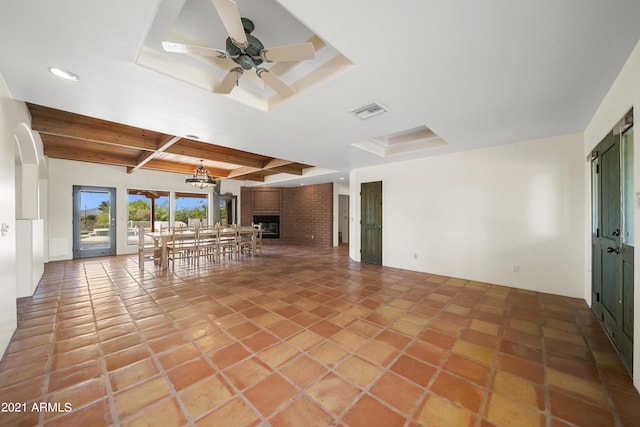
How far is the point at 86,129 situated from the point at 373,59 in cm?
455

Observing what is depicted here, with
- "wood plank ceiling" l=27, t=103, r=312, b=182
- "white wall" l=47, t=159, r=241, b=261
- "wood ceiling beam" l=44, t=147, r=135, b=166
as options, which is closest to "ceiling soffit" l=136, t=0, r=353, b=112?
"wood plank ceiling" l=27, t=103, r=312, b=182

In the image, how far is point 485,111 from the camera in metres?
2.64

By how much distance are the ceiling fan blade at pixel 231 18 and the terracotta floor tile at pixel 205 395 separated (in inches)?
89.3

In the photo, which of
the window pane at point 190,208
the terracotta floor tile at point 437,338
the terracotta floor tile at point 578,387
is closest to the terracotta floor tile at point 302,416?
the terracotta floor tile at point 437,338

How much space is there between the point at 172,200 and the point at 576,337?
9217 mm

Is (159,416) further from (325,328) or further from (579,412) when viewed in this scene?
(579,412)

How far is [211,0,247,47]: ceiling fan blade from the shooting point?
126cm

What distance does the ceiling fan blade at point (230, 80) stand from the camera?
6.19 feet

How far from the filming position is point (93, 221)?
21.6ft

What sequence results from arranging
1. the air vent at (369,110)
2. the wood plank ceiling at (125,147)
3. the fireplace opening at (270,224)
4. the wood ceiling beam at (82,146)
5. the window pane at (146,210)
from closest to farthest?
the air vent at (369,110), the wood plank ceiling at (125,147), the wood ceiling beam at (82,146), the window pane at (146,210), the fireplace opening at (270,224)

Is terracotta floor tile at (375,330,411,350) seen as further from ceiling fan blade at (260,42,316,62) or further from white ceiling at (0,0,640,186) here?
ceiling fan blade at (260,42,316,62)

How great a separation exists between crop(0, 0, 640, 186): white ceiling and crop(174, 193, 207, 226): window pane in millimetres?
5467

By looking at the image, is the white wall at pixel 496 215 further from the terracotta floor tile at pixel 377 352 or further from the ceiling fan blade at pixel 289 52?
the ceiling fan blade at pixel 289 52

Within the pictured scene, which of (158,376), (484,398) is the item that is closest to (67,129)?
(158,376)
